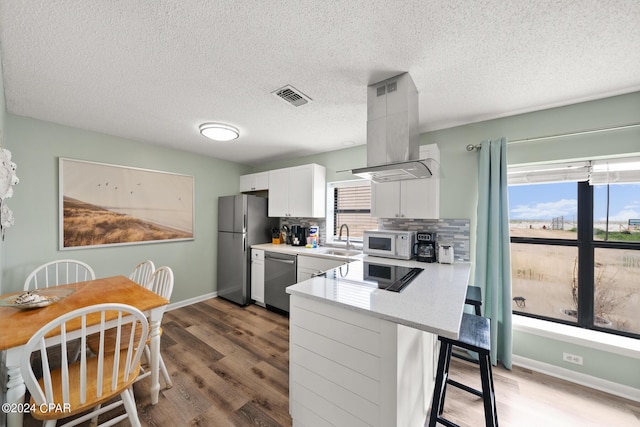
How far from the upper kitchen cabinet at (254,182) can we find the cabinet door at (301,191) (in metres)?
0.59

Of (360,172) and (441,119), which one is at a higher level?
(441,119)

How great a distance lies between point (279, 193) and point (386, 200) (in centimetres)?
178

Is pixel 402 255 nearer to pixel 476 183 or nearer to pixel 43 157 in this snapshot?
pixel 476 183

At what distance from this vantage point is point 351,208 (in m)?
3.55

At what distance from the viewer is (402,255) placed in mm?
2559

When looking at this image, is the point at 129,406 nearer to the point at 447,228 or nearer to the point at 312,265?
the point at 312,265

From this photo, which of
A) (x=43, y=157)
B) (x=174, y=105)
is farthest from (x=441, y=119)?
(x=43, y=157)

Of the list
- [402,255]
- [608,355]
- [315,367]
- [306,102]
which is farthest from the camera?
[402,255]

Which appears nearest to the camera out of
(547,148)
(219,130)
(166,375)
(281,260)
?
(166,375)

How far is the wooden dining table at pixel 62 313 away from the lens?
1.15m

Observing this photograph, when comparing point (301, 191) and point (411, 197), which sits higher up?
point (301, 191)

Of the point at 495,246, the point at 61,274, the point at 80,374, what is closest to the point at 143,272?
the point at 61,274

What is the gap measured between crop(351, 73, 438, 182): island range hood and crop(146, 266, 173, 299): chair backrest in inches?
73.1

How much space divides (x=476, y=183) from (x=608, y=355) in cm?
169
